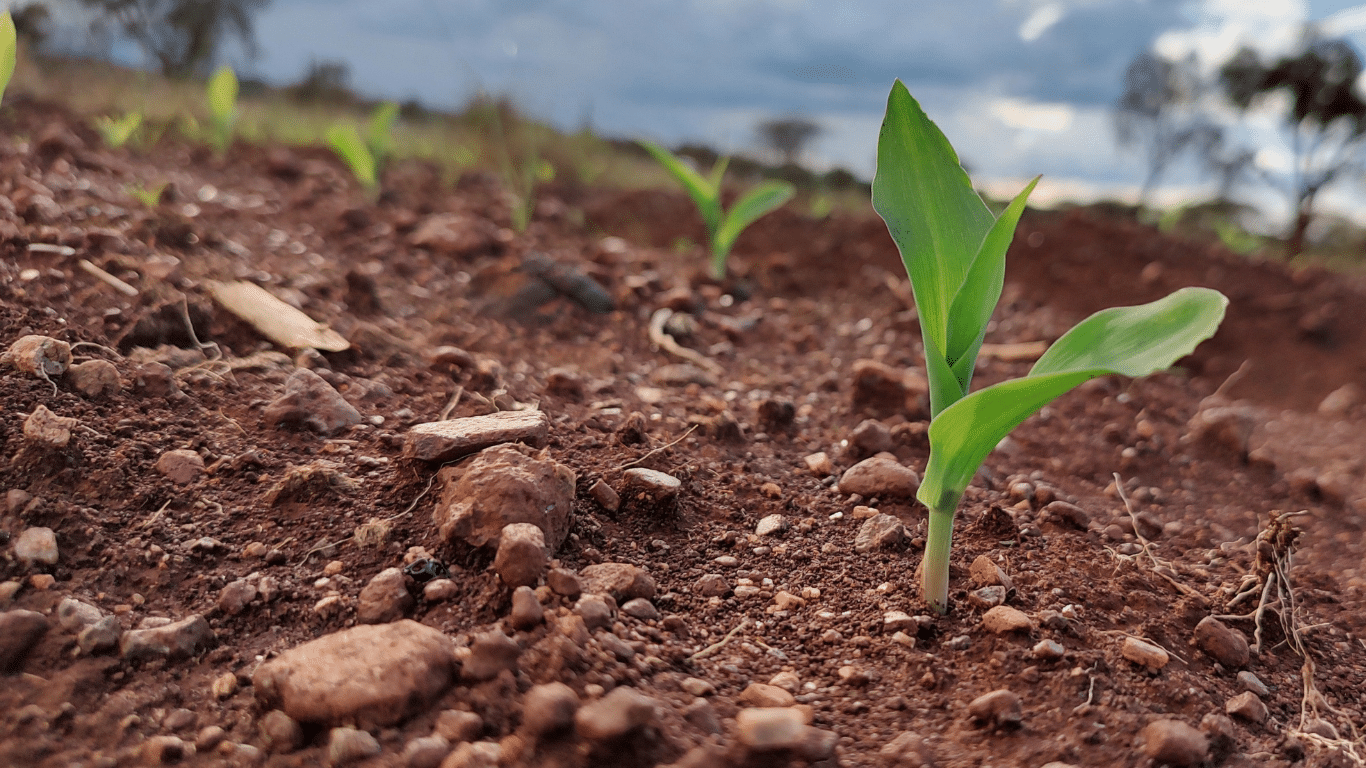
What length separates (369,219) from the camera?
3.34 meters

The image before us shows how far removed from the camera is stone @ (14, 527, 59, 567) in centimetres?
118

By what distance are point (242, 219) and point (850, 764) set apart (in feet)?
9.44

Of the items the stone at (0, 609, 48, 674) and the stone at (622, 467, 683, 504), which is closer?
the stone at (0, 609, 48, 674)

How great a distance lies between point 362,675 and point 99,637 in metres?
0.39

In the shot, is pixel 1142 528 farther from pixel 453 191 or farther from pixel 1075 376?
pixel 453 191

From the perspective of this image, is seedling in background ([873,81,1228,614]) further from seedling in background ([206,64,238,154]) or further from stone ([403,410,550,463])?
A: seedling in background ([206,64,238,154])

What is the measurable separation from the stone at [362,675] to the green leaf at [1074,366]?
26.8 inches

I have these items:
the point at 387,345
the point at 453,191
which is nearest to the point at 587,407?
the point at 387,345

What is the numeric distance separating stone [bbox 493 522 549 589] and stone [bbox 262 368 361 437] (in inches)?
21.5

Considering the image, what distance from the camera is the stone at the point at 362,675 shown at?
0.96m

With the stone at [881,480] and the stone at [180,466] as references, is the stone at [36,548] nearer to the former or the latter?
the stone at [180,466]

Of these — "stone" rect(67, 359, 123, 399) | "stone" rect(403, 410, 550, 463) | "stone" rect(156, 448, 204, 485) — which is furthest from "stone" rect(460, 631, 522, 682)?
"stone" rect(67, 359, 123, 399)

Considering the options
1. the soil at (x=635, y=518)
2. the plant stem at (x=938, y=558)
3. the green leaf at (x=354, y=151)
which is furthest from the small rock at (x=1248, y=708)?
the green leaf at (x=354, y=151)

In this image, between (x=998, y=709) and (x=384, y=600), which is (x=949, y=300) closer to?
(x=998, y=709)
